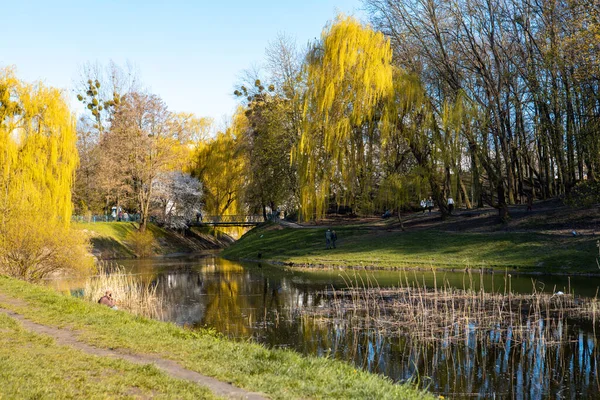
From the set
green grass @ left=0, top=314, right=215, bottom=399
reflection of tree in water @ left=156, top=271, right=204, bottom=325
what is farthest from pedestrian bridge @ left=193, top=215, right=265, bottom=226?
green grass @ left=0, top=314, right=215, bottom=399

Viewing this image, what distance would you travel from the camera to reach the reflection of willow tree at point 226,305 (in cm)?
1623

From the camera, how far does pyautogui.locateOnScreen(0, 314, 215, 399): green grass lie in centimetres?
686

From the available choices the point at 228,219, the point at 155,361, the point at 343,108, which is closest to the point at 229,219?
the point at 228,219

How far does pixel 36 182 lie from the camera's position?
28625 mm

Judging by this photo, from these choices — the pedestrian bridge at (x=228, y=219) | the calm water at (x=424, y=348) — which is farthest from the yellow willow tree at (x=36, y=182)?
the pedestrian bridge at (x=228, y=219)

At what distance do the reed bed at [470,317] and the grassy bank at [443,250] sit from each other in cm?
879

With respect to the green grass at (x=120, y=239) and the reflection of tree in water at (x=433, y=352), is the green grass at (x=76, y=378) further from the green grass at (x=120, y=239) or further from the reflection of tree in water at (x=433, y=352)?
the green grass at (x=120, y=239)

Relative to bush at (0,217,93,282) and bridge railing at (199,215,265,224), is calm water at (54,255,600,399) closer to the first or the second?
bush at (0,217,93,282)

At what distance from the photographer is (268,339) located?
14.5 metres

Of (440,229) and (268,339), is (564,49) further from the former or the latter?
(268,339)

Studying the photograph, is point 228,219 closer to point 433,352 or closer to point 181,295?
point 181,295

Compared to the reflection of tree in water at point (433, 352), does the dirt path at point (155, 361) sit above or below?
above

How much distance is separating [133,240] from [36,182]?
29.0 meters

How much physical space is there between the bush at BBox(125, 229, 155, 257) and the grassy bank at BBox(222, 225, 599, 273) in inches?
678
